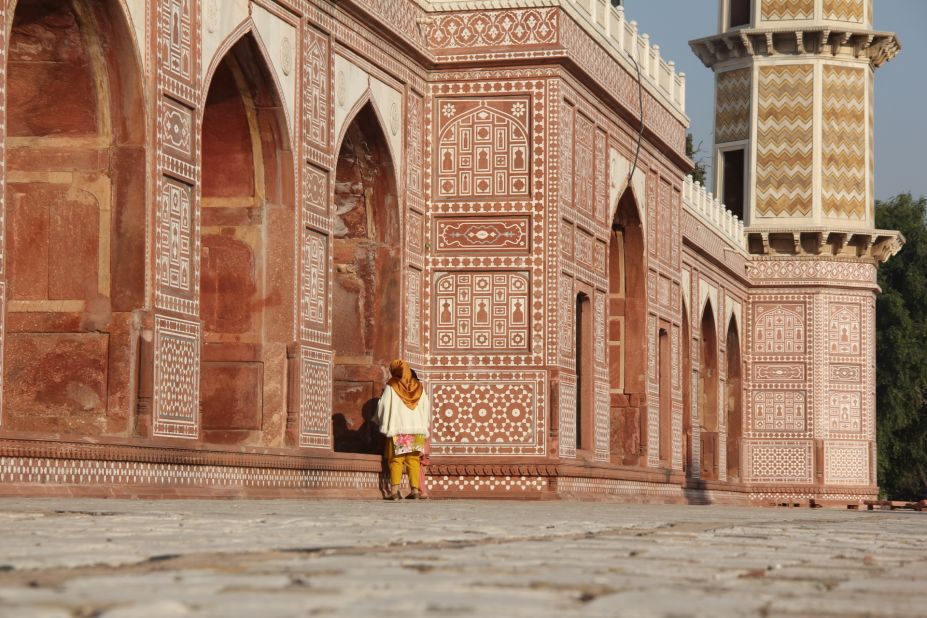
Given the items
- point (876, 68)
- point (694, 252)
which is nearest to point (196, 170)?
point (694, 252)

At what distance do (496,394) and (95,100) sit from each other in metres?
5.84

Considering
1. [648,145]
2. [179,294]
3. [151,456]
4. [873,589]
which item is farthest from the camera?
[648,145]

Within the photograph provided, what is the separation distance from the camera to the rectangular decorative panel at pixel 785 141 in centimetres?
2950

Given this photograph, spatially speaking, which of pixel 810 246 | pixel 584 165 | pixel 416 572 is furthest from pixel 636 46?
pixel 416 572

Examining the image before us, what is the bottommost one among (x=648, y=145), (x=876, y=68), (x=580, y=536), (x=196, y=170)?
(x=580, y=536)

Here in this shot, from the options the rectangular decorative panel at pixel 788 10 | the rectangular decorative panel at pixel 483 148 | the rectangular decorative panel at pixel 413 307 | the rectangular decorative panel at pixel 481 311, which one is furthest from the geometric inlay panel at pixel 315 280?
the rectangular decorative panel at pixel 788 10

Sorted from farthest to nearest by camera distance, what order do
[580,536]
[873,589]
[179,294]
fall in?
[179,294] < [580,536] < [873,589]

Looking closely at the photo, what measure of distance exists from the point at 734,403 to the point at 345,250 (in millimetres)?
15176

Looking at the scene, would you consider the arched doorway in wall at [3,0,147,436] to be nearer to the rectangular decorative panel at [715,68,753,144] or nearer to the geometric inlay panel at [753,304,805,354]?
the geometric inlay panel at [753,304,805,354]

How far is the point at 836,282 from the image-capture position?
2923 cm

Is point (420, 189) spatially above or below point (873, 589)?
above

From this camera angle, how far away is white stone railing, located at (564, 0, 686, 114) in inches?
683

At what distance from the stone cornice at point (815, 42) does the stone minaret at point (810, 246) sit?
0.8 inches

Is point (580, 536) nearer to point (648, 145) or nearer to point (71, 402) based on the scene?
point (71, 402)
